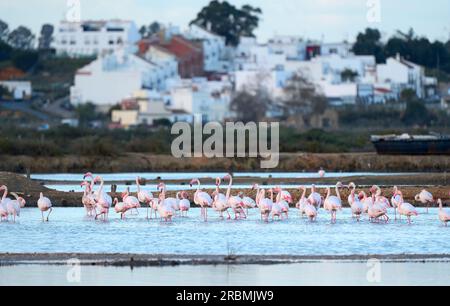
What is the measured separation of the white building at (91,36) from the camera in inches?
5635

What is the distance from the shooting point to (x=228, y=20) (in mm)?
152500

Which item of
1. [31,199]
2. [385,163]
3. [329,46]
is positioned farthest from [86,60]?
[31,199]

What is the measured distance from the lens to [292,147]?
65.0 metres

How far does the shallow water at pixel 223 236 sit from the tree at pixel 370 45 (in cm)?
10886

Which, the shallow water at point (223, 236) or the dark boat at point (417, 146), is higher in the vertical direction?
the dark boat at point (417, 146)

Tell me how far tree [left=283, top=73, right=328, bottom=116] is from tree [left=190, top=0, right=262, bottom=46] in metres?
32.0

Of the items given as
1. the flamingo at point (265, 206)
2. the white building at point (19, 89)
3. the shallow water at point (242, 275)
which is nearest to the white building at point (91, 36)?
the white building at point (19, 89)

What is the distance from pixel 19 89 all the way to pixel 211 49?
2924 cm

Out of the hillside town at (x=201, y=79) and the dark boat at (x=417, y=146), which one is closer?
the dark boat at (x=417, y=146)

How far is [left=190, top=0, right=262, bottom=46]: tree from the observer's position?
149125 millimetres

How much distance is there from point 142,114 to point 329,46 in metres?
48.0

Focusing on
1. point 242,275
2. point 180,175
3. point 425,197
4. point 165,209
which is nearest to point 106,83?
point 180,175

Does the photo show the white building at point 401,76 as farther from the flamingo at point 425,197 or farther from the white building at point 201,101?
the flamingo at point 425,197

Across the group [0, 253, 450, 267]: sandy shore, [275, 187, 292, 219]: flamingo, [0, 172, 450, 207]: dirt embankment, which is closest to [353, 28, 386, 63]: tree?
[0, 172, 450, 207]: dirt embankment
